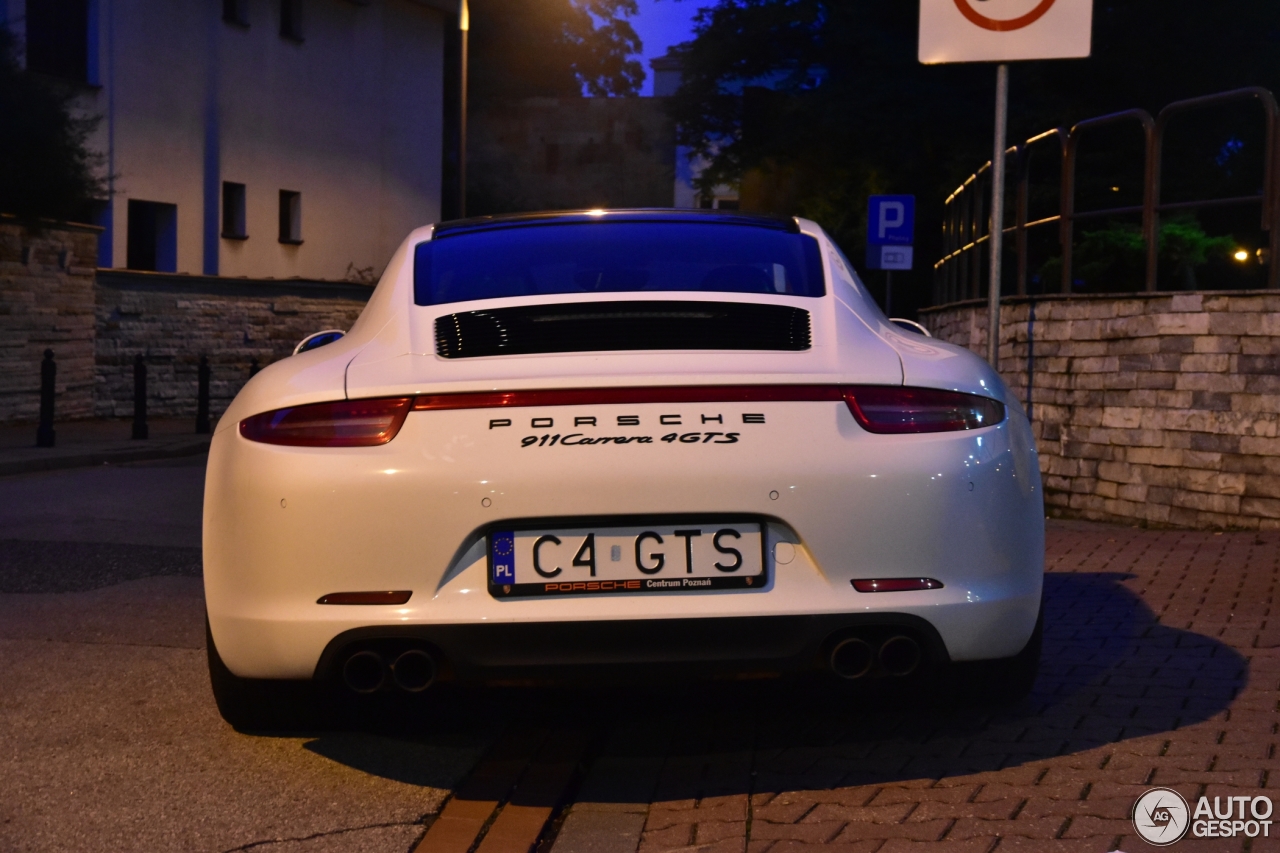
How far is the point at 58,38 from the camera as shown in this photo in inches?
1022

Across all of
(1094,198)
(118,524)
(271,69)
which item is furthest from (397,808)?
(271,69)

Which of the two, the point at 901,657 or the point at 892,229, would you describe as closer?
the point at 901,657

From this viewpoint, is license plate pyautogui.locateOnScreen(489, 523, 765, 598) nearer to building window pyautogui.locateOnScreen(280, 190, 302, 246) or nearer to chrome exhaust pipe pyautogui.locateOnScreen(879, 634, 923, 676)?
chrome exhaust pipe pyautogui.locateOnScreen(879, 634, 923, 676)

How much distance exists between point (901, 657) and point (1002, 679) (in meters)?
0.72

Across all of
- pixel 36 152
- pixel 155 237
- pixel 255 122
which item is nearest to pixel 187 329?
pixel 36 152

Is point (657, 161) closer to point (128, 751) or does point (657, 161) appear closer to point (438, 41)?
point (438, 41)

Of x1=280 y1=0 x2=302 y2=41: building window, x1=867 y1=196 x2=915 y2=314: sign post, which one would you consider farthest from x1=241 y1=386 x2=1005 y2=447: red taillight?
x1=280 y1=0 x2=302 y2=41: building window

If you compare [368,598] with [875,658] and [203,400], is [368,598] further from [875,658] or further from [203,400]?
[203,400]

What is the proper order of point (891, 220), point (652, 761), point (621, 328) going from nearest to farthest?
1. point (621, 328)
2. point (652, 761)
3. point (891, 220)

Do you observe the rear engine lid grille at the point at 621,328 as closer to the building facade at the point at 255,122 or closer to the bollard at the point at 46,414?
the bollard at the point at 46,414

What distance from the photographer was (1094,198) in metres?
25.0

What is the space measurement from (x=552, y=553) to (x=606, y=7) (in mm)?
56626

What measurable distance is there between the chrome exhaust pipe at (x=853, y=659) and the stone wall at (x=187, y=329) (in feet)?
62.3

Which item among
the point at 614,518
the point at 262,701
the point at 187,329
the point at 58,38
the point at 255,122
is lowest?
the point at 262,701
